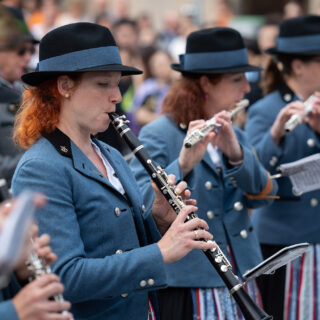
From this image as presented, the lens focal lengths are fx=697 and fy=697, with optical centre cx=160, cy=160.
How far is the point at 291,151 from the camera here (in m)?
4.66

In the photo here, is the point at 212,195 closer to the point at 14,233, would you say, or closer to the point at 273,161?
the point at 273,161

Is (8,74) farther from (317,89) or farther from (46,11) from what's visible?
(46,11)

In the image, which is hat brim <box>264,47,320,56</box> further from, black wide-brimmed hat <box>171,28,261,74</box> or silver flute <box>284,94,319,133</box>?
black wide-brimmed hat <box>171,28,261,74</box>

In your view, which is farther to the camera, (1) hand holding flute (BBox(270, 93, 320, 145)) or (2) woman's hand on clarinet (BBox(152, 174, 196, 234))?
(1) hand holding flute (BBox(270, 93, 320, 145))

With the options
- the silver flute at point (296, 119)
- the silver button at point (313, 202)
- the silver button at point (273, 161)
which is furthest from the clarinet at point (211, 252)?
the silver button at point (313, 202)

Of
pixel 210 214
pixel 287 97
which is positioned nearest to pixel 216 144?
pixel 210 214

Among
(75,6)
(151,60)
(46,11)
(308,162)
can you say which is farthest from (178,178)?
(75,6)

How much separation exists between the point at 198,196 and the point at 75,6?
9.96 metres

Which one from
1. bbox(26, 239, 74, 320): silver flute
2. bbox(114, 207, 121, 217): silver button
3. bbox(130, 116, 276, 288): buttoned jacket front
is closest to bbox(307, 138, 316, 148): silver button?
bbox(130, 116, 276, 288): buttoned jacket front

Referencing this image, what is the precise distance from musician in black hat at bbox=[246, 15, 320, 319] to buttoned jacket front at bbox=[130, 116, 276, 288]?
0.59 m

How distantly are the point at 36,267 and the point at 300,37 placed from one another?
10.1ft

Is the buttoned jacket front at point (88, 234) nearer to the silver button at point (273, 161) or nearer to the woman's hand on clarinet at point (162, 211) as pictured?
the woman's hand on clarinet at point (162, 211)

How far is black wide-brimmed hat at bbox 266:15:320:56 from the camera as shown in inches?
187

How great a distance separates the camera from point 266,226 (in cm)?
476
